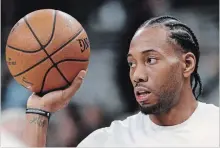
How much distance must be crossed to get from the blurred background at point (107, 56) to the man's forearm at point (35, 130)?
155cm

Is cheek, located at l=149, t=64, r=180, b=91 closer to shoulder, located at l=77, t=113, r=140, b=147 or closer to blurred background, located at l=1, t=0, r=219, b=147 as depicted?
shoulder, located at l=77, t=113, r=140, b=147

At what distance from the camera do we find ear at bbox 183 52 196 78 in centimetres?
169

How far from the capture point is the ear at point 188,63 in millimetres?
1691

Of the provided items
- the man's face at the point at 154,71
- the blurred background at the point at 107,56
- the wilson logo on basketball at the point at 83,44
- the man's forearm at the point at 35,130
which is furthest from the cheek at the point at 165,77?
the blurred background at the point at 107,56

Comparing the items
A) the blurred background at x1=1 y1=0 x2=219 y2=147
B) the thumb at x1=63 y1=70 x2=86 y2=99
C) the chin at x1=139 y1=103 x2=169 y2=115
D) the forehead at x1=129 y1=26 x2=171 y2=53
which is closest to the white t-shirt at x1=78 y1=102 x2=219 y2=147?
the chin at x1=139 y1=103 x2=169 y2=115

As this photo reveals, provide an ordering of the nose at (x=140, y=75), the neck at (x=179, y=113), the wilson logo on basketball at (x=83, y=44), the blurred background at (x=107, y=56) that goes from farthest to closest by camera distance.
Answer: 1. the blurred background at (x=107, y=56)
2. the wilson logo on basketball at (x=83, y=44)
3. the neck at (x=179, y=113)
4. the nose at (x=140, y=75)

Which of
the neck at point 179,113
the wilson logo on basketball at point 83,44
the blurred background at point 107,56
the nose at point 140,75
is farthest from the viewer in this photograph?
the blurred background at point 107,56

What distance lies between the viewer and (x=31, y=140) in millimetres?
1597

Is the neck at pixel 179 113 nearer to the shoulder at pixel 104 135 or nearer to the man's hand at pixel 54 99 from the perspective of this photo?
the shoulder at pixel 104 135

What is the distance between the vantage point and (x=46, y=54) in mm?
1737

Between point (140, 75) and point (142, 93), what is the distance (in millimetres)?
73

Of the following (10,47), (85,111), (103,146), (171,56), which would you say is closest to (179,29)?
(171,56)

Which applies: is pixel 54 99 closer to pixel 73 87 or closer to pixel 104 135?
pixel 73 87

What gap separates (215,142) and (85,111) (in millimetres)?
1815
